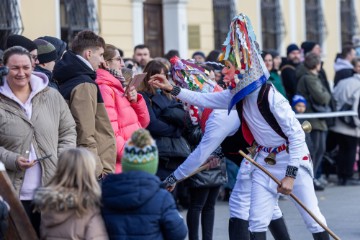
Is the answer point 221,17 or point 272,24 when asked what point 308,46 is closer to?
point 221,17

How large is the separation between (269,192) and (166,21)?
40.8ft

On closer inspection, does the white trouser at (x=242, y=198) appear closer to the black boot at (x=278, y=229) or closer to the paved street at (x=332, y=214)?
the black boot at (x=278, y=229)

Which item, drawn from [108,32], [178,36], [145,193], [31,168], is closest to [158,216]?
[145,193]

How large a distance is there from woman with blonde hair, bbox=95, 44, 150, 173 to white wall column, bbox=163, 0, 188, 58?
35.6 ft

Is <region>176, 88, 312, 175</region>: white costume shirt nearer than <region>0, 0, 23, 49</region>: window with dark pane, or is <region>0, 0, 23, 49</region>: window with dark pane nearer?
<region>176, 88, 312, 175</region>: white costume shirt

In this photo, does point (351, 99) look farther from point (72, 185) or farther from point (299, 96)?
point (72, 185)

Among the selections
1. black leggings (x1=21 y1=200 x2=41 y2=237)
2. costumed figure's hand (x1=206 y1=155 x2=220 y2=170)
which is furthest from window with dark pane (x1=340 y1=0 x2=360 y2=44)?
black leggings (x1=21 y1=200 x2=41 y2=237)

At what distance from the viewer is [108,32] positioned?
60.8 ft

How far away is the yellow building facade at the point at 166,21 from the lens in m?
17.1

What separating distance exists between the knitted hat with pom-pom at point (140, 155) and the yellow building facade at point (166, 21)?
10.1 m

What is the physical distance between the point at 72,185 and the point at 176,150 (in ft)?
13.3

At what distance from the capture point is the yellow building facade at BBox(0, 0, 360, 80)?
17125mm

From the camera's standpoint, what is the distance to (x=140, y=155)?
22.0 feet

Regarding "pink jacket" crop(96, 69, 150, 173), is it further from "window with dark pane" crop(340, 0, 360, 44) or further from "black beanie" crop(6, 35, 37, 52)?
"window with dark pane" crop(340, 0, 360, 44)
